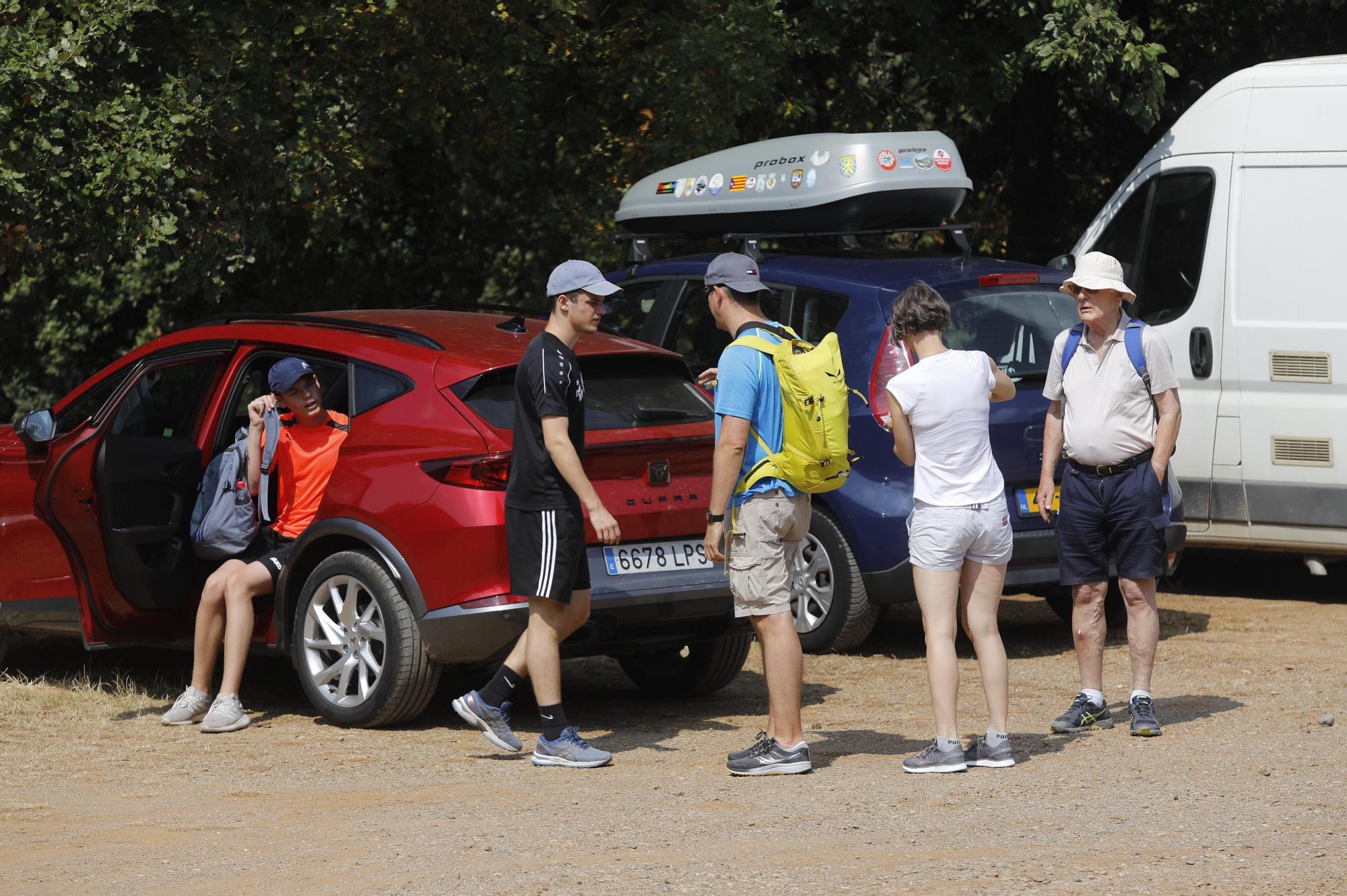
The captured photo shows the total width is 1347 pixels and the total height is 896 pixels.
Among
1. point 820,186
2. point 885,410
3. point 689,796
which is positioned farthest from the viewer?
point 820,186

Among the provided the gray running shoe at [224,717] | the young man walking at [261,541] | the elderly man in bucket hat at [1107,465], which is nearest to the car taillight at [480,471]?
the young man walking at [261,541]

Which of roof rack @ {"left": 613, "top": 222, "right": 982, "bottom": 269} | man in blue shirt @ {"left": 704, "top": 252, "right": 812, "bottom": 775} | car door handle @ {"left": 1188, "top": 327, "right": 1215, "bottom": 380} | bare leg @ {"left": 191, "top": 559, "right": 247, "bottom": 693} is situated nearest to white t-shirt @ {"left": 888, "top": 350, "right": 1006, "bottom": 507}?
man in blue shirt @ {"left": 704, "top": 252, "right": 812, "bottom": 775}

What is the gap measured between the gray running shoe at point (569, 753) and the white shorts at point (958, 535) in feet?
4.42

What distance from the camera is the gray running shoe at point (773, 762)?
6348 millimetres

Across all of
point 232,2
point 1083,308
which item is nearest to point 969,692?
point 1083,308

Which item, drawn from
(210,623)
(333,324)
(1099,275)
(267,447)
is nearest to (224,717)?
(210,623)

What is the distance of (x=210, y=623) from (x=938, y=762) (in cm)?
307

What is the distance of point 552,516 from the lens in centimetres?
650

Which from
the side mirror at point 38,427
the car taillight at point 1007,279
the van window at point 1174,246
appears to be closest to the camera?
the side mirror at point 38,427

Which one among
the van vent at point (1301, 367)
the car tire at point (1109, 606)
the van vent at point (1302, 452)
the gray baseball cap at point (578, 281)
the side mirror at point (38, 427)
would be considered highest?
the gray baseball cap at point (578, 281)

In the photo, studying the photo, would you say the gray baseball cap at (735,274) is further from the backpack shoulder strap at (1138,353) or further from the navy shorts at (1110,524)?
the navy shorts at (1110,524)

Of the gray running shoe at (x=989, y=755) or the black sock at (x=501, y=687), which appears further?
the black sock at (x=501, y=687)

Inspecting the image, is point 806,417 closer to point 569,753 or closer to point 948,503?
point 948,503

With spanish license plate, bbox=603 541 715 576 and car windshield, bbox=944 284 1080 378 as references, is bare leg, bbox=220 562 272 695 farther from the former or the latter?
car windshield, bbox=944 284 1080 378
